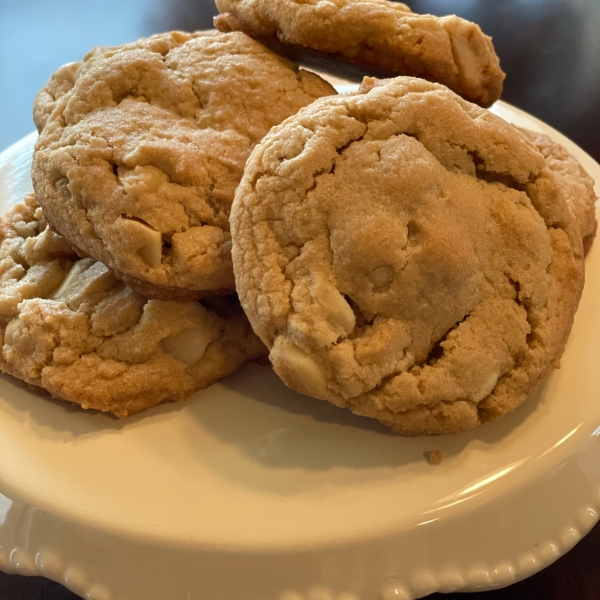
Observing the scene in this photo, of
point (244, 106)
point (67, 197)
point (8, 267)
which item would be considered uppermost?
point (244, 106)

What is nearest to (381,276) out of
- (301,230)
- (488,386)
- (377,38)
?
(301,230)

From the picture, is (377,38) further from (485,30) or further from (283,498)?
(485,30)

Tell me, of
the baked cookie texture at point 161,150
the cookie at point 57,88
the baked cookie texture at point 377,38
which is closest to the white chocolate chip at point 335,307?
the baked cookie texture at point 161,150

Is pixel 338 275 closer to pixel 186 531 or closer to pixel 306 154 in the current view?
pixel 306 154

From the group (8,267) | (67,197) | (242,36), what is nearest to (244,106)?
(242,36)

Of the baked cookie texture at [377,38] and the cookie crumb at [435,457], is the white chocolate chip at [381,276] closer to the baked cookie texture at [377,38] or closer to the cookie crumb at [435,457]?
the cookie crumb at [435,457]

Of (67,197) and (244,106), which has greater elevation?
(244,106)
